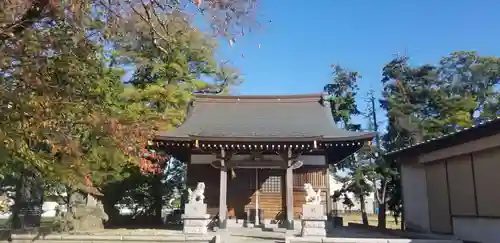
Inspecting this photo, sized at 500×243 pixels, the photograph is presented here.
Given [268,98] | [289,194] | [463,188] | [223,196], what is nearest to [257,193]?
[223,196]

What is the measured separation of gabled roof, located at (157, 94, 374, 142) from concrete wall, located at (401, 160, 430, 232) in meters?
1.86

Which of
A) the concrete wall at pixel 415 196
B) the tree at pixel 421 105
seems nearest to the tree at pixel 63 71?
the concrete wall at pixel 415 196

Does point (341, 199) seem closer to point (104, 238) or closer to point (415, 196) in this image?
point (415, 196)

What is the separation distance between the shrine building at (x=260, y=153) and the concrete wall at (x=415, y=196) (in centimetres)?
185

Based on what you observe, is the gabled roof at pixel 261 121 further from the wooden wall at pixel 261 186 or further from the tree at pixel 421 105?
the tree at pixel 421 105

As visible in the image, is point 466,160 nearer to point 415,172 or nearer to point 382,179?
point 415,172

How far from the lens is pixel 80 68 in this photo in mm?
6234

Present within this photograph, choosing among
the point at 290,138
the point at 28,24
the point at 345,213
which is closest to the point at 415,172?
the point at 290,138

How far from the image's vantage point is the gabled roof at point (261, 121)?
13.2m

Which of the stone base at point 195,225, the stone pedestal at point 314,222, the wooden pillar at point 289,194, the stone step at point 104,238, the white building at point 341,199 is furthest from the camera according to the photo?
the white building at point 341,199

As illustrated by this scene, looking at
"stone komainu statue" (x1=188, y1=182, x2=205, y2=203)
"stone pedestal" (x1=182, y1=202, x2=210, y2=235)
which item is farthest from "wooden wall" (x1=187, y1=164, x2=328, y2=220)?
"stone pedestal" (x1=182, y1=202, x2=210, y2=235)

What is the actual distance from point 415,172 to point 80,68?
10.9m

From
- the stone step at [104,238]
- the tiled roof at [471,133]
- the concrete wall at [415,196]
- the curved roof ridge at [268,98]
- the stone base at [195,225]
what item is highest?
the curved roof ridge at [268,98]

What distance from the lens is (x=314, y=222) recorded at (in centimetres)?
1114
